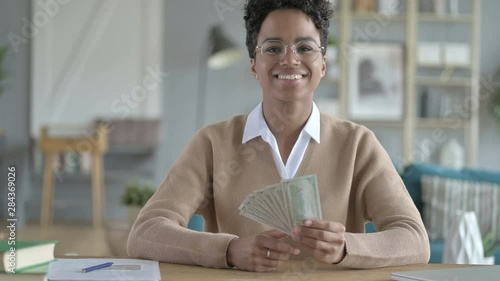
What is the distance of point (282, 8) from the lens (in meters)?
1.77

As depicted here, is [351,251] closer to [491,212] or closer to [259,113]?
[259,113]

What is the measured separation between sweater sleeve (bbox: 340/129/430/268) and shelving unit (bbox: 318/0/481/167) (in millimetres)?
5290

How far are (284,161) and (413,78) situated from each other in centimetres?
547

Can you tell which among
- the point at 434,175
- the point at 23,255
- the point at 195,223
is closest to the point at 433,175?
the point at 434,175

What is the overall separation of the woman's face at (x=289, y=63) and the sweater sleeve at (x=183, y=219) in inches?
8.4

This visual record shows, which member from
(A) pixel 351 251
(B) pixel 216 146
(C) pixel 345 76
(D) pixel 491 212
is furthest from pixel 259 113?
(C) pixel 345 76

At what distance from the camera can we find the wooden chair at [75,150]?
674 centimetres

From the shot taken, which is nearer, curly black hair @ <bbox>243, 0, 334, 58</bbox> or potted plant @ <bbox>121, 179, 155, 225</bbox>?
curly black hair @ <bbox>243, 0, 334, 58</bbox>

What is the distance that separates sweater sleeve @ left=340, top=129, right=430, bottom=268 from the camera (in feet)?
5.11

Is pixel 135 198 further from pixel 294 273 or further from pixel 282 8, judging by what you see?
pixel 294 273

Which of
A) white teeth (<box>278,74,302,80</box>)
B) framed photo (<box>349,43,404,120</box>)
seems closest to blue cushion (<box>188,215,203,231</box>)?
white teeth (<box>278,74,302,80</box>)

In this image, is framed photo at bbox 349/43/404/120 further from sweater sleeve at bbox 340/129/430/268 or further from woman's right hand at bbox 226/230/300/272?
woman's right hand at bbox 226/230/300/272

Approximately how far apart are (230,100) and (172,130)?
0.60 metres

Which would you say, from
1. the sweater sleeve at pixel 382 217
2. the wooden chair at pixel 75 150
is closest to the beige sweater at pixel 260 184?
Result: the sweater sleeve at pixel 382 217
